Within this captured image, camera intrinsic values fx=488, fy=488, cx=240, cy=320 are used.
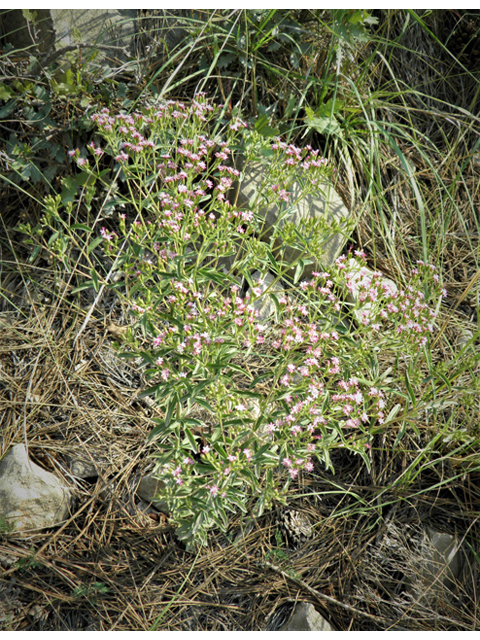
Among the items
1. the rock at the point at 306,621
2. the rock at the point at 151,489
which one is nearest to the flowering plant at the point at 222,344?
the rock at the point at 151,489

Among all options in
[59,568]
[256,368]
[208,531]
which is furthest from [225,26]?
[59,568]

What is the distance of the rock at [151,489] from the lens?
2074 millimetres

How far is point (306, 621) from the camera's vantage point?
1.86 metres

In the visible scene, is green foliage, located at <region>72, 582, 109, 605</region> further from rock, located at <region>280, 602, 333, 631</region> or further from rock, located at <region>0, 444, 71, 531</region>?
rock, located at <region>280, 602, 333, 631</region>

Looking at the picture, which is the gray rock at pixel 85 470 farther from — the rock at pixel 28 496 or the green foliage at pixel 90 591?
the green foliage at pixel 90 591

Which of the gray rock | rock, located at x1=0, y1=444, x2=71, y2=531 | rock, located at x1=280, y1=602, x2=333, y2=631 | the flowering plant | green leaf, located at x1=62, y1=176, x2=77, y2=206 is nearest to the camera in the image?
the flowering plant

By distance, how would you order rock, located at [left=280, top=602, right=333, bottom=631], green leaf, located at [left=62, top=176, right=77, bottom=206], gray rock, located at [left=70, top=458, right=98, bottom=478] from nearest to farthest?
1. rock, located at [left=280, top=602, right=333, bottom=631]
2. gray rock, located at [left=70, top=458, right=98, bottom=478]
3. green leaf, located at [left=62, top=176, right=77, bottom=206]

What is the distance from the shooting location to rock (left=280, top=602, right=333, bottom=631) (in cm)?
186

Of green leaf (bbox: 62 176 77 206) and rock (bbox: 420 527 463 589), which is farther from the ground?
green leaf (bbox: 62 176 77 206)

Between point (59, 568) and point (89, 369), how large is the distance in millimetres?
841

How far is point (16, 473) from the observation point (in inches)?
79.9

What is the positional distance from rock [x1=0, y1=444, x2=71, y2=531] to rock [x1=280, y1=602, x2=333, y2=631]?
40.1 inches

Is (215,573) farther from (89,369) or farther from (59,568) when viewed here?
(89,369)

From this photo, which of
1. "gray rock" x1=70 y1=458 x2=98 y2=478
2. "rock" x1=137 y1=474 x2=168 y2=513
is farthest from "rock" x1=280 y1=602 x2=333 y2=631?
"gray rock" x1=70 y1=458 x2=98 y2=478
